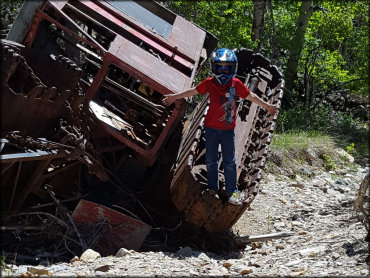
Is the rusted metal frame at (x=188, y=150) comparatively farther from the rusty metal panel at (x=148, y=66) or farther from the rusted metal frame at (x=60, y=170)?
the rusted metal frame at (x=60, y=170)

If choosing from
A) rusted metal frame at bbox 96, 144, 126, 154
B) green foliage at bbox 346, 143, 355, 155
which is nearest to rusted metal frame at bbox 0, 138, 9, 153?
rusted metal frame at bbox 96, 144, 126, 154

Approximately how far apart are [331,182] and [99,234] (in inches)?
197

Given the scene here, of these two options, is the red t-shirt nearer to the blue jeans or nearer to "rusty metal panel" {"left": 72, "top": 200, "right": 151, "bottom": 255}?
the blue jeans

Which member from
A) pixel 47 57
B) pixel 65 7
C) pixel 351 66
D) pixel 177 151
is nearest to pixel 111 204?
pixel 177 151

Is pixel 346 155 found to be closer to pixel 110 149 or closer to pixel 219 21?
pixel 219 21

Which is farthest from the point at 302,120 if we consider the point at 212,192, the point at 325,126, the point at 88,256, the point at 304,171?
the point at 88,256

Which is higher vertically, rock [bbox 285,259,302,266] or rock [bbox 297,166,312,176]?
rock [bbox 297,166,312,176]

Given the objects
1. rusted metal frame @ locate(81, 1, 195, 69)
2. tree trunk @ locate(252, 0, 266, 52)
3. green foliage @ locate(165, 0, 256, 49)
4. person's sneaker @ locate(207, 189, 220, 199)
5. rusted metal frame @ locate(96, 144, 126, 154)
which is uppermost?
tree trunk @ locate(252, 0, 266, 52)

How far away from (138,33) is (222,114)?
190 centimetres

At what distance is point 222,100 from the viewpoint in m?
7.05

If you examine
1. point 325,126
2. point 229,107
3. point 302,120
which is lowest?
point 229,107

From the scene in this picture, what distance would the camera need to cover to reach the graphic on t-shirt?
23.2 ft

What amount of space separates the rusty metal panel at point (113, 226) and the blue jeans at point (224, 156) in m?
0.92

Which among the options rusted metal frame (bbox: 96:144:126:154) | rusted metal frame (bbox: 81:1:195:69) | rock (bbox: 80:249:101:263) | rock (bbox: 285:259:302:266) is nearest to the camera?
rock (bbox: 80:249:101:263)
